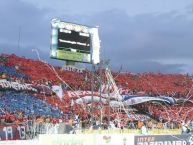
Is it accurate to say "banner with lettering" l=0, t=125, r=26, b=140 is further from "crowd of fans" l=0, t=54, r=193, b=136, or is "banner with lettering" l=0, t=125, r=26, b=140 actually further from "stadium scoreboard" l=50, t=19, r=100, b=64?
"stadium scoreboard" l=50, t=19, r=100, b=64

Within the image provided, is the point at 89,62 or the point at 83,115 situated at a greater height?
the point at 89,62

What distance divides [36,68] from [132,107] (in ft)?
36.2

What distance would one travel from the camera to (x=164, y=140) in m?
24.3

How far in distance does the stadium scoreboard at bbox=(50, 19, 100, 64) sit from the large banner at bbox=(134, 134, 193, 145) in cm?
2381

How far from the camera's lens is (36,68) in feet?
184

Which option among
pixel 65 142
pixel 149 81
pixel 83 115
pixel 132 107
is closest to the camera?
pixel 65 142

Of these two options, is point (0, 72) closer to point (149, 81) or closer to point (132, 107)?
point (132, 107)

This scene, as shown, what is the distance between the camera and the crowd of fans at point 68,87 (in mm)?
42000

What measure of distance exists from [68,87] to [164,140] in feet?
93.7

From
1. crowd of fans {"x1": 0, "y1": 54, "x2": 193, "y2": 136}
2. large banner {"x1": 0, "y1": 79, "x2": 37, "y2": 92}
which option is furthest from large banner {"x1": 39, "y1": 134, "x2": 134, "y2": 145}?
large banner {"x1": 0, "y1": 79, "x2": 37, "y2": 92}

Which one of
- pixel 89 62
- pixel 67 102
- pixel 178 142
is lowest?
pixel 178 142

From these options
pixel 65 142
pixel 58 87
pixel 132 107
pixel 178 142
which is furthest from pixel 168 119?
pixel 65 142

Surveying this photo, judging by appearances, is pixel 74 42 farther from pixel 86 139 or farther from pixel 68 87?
pixel 86 139

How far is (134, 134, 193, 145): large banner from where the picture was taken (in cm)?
2373
